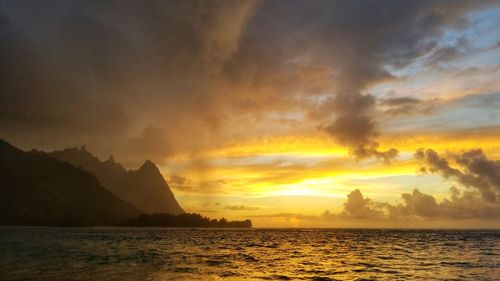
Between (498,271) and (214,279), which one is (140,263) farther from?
(498,271)

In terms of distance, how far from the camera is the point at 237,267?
5053 centimetres

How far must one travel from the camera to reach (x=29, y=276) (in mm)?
36031

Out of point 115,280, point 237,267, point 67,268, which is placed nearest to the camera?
point 115,280

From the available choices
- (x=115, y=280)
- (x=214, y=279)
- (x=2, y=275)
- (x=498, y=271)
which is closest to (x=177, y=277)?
(x=214, y=279)

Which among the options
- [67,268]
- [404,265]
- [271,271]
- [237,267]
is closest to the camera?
[67,268]

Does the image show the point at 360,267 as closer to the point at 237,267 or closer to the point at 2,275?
the point at 237,267

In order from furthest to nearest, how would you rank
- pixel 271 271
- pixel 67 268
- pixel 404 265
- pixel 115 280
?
pixel 404 265
pixel 271 271
pixel 67 268
pixel 115 280

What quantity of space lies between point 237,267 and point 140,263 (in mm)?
12198

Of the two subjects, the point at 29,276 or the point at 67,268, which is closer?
the point at 29,276

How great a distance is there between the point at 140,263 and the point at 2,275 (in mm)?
17387

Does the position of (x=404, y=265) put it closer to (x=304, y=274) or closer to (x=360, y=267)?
(x=360, y=267)

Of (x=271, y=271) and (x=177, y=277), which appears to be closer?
(x=177, y=277)

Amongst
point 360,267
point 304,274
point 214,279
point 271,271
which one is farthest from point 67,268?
point 360,267

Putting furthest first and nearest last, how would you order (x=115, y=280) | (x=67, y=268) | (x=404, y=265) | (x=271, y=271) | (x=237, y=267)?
(x=404, y=265) → (x=237, y=267) → (x=271, y=271) → (x=67, y=268) → (x=115, y=280)
